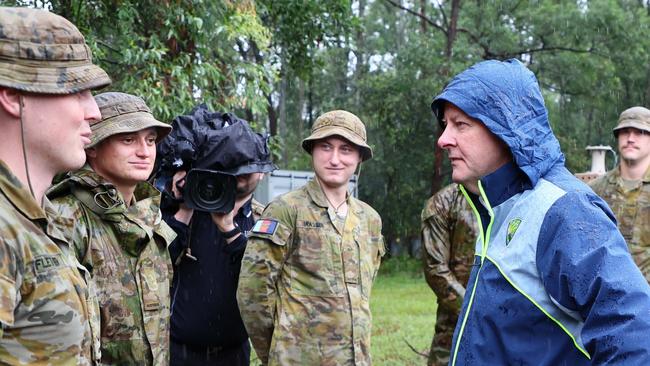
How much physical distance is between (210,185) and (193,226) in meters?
0.37

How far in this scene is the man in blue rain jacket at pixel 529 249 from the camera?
1.98m

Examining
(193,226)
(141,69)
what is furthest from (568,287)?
(141,69)

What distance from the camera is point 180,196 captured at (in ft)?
13.5

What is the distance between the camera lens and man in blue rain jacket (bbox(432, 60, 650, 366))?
1982 millimetres

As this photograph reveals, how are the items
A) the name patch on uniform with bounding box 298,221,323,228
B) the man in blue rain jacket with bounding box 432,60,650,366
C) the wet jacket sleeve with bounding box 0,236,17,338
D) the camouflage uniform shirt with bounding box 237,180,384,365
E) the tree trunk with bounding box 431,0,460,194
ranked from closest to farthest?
the wet jacket sleeve with bounding box 0,236,17,338 → the man in blue rain jacket with bounding box 432,60,650,366 → the camouflage uniform shirt with bounding box 237,180,384,365 → the name patch on uniform with bounding box 298,221,323,228 → the tree trunk with bounding box 431,0,460,194

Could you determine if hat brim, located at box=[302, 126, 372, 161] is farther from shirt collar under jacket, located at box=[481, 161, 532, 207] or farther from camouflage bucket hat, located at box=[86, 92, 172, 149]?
shirt collar under jacket, located at box=[481, 161, 532, 207]

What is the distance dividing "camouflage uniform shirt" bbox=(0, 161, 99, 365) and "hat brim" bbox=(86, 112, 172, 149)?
1.26 m

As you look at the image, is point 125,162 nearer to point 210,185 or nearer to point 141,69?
point 210,185

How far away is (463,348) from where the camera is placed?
7.69 ft

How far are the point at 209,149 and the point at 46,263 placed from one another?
7.03ft

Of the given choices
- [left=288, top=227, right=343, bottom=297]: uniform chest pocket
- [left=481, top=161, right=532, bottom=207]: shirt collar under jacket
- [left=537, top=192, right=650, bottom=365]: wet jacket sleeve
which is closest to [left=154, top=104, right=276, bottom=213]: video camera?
[left=288, top=227, right=343, bottom=297]: uniform chest pocket

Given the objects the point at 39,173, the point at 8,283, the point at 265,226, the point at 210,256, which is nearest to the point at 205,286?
the point at 210,256

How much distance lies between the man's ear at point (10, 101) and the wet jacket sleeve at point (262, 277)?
213cm

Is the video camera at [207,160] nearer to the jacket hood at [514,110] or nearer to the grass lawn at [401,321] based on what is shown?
the jacket hood at [514,110]
